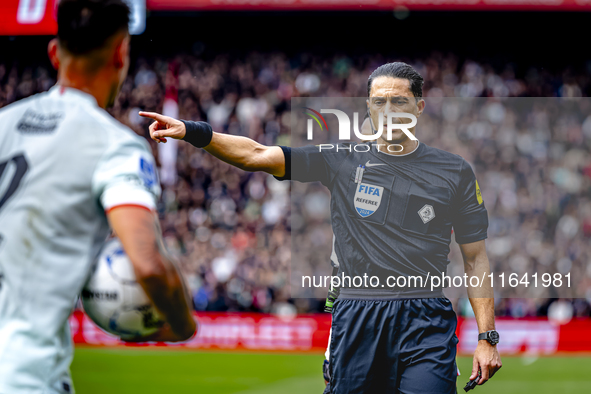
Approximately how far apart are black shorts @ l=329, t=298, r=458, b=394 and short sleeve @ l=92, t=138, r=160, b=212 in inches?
82.2

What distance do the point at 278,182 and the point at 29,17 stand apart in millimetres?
7103

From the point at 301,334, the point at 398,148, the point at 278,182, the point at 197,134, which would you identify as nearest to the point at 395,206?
the point at 398,148

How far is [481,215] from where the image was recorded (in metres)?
4.08

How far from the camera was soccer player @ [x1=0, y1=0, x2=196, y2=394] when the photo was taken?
1.92 meters

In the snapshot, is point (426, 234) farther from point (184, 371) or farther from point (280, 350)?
point (280, 350)

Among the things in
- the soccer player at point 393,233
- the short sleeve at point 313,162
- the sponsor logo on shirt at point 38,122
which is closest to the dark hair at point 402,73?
the soccer player at point 393,233

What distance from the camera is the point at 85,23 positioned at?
2.11 metres

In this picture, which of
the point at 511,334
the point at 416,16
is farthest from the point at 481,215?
the point at 416,16

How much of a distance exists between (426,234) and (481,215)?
0.40 metres

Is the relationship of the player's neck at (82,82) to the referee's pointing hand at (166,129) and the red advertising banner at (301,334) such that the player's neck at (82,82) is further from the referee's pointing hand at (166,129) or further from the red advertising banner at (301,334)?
the red advertising banner at (301,334)

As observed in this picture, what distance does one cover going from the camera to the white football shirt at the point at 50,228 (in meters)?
1.95

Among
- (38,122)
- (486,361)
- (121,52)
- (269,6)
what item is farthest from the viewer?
(269,6)

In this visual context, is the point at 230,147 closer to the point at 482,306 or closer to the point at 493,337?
the point at 482,306

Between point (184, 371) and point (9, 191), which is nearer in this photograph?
point (9, 191)
